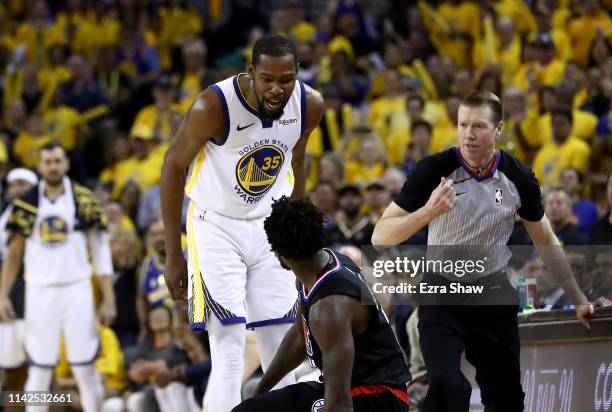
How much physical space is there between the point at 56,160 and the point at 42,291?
4.04 ft

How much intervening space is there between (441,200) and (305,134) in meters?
1.13

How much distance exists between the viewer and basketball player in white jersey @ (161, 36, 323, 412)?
233 inches

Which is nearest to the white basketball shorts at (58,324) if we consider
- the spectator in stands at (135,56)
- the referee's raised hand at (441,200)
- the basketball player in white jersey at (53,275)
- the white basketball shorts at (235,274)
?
the basketball player in white jersey at (53,275)

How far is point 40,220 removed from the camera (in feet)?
34.2

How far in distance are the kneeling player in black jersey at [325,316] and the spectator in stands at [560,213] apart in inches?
167

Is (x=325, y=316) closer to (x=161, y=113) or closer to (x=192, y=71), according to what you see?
(x=161, y=113)

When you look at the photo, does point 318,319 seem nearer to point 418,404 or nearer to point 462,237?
point 462,237

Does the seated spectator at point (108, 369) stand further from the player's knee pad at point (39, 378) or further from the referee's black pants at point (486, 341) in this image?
the referee's black pants at point (486, 341)

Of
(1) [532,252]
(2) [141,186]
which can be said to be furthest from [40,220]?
(1) [532,252]

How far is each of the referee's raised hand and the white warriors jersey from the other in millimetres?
1010

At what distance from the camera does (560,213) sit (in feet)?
30.4

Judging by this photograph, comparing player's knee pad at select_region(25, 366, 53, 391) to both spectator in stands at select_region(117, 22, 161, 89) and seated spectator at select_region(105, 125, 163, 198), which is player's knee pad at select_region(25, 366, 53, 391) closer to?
seated spectator at select_region(105, 125, 163, 198)

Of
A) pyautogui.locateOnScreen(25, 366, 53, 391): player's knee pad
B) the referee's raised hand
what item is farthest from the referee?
pyautogui.locateOnScreen(25, 366, 53, 391): player's knee pad

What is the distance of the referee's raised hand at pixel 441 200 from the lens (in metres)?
5.57
